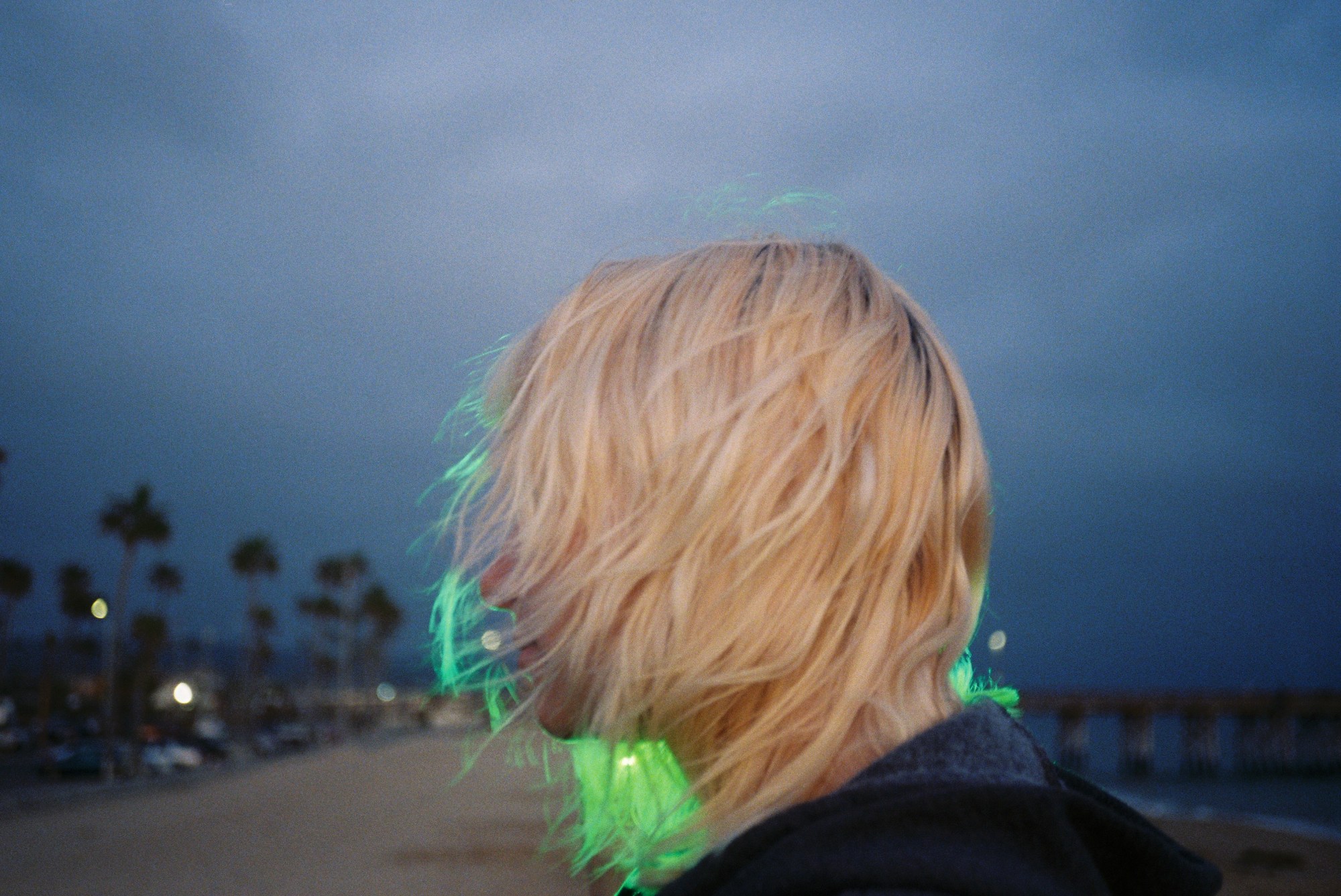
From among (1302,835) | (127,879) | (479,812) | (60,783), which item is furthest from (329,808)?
(1302,835)

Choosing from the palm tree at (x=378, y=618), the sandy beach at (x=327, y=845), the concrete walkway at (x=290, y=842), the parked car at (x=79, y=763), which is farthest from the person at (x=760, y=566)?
the palm tree at (x=378, y=618)

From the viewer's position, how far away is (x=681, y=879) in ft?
3.03

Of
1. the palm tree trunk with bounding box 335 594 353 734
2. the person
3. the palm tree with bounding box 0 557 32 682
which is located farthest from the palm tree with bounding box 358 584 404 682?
the person

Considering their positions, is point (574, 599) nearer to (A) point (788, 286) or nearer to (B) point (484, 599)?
(B) point (484, 599)

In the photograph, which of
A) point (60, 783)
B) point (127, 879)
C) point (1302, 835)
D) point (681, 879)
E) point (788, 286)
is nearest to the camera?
point (681, 879)

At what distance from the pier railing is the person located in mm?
62925

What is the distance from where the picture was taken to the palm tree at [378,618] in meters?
102

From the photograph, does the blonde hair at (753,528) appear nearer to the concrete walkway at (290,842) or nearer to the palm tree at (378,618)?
the concrete walkway at (290,842)

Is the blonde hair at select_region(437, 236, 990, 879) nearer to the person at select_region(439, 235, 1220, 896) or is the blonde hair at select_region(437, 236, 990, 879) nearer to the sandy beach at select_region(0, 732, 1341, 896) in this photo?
the person at select_region(439, 235, 1220, 896)

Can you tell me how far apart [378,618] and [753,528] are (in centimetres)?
10789

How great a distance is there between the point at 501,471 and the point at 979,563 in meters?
0.61

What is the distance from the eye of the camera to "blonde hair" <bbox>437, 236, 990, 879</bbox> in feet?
3.35

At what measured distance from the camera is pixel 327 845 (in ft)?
60.7

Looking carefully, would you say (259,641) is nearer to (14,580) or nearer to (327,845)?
(14,580)
